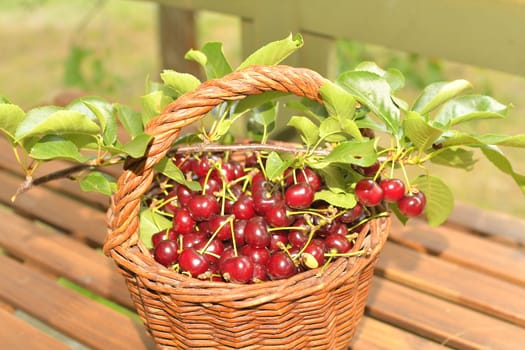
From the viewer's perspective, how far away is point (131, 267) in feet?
3.19

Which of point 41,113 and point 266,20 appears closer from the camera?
point 41,113

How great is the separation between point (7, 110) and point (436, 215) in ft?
2.07

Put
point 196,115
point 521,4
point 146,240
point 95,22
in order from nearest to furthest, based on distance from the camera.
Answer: point 196,115 → point 146,240 → point 521,4 → point 95,22

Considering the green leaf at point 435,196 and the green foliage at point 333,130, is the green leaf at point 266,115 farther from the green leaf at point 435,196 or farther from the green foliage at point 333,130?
the green leaf at point 435,196

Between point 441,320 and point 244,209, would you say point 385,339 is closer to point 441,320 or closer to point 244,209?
point 441,320

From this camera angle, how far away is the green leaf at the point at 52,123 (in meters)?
0.92

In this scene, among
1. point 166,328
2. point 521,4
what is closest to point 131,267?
point 166,328

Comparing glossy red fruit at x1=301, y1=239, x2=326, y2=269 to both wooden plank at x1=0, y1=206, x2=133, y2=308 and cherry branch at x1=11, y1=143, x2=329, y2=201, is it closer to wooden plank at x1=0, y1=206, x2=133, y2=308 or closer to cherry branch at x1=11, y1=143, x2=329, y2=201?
cherry branch at x1=11, y1=143, x2=329, y2=201

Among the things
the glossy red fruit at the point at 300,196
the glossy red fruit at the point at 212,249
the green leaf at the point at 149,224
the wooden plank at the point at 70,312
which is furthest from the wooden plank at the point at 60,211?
the glossy red fruit at the point at 300,196

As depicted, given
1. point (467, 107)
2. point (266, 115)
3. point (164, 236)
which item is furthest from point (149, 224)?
point (467, 107)

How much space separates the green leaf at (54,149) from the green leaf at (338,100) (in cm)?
34

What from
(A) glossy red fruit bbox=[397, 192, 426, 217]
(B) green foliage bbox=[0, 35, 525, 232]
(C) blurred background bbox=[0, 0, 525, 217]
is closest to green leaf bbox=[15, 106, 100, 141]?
(B) green foliage bbox=[0, 35, 525, 232]

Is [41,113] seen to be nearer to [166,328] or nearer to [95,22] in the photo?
[166,328]

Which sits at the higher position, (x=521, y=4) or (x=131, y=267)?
(x=521, y=4)
